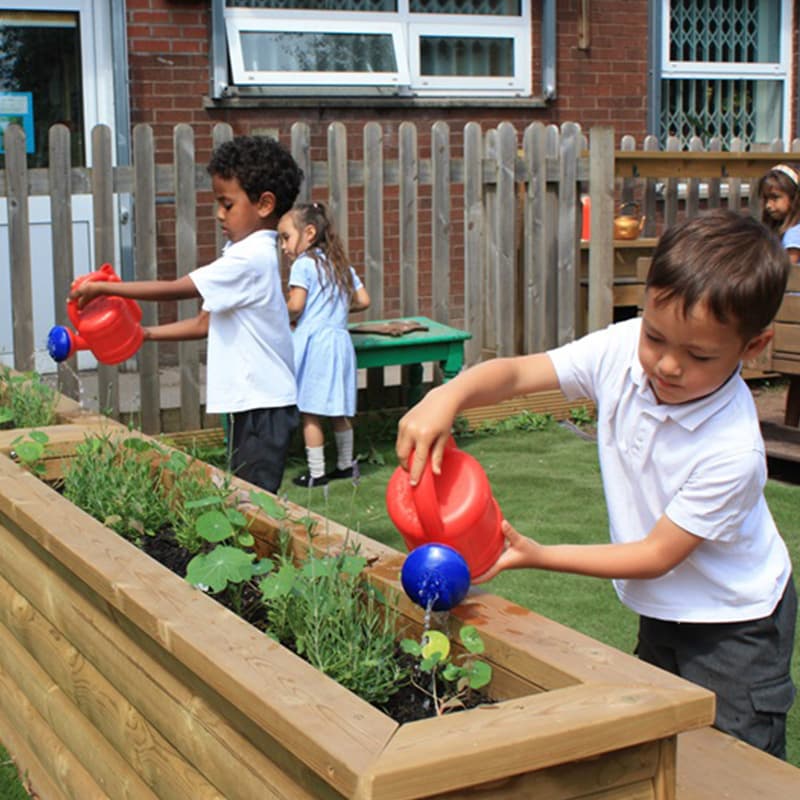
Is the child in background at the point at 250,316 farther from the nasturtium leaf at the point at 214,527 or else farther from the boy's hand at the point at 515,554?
the boy's hand at the point at 515,554

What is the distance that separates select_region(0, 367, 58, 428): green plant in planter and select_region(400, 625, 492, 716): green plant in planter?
2628 mm

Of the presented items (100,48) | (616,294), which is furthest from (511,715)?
(100,48)

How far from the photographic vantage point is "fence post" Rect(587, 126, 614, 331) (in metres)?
7.91

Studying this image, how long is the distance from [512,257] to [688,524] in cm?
597

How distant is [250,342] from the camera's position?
477cm

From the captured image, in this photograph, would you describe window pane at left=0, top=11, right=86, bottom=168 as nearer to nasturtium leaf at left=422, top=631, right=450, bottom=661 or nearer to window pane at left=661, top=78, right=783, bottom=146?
window pane at left=661, top=78, right=783, bottom=146

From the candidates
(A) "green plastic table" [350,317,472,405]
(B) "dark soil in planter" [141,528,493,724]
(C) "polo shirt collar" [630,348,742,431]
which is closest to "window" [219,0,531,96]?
(A) "green plastic table" [350,317,472,405]

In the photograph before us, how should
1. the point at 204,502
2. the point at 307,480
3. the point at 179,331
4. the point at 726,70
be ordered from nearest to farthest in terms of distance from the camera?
the point at 204,502
the point at 179,331
the point at 307,480
the point at 726,70

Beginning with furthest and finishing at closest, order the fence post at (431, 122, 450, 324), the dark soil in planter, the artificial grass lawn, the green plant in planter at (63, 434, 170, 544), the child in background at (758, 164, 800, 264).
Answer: the child in background at (758, 164, 800, 264) < the fence post at (431, 122, 450, 324) < the artificial grass lawn < the green plant in planter at (63, 434, 170, 544) < the dark soil in planter

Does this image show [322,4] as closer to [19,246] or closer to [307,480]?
[19,246]

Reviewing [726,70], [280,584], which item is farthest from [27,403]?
[726,70]

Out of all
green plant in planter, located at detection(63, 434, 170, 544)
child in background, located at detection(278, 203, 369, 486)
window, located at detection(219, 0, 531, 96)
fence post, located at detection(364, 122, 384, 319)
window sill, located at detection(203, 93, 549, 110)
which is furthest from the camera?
window, located at detection(219, 0, 531, 96)

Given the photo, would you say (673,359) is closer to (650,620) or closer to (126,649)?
(650,620)

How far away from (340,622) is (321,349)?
4281mm
